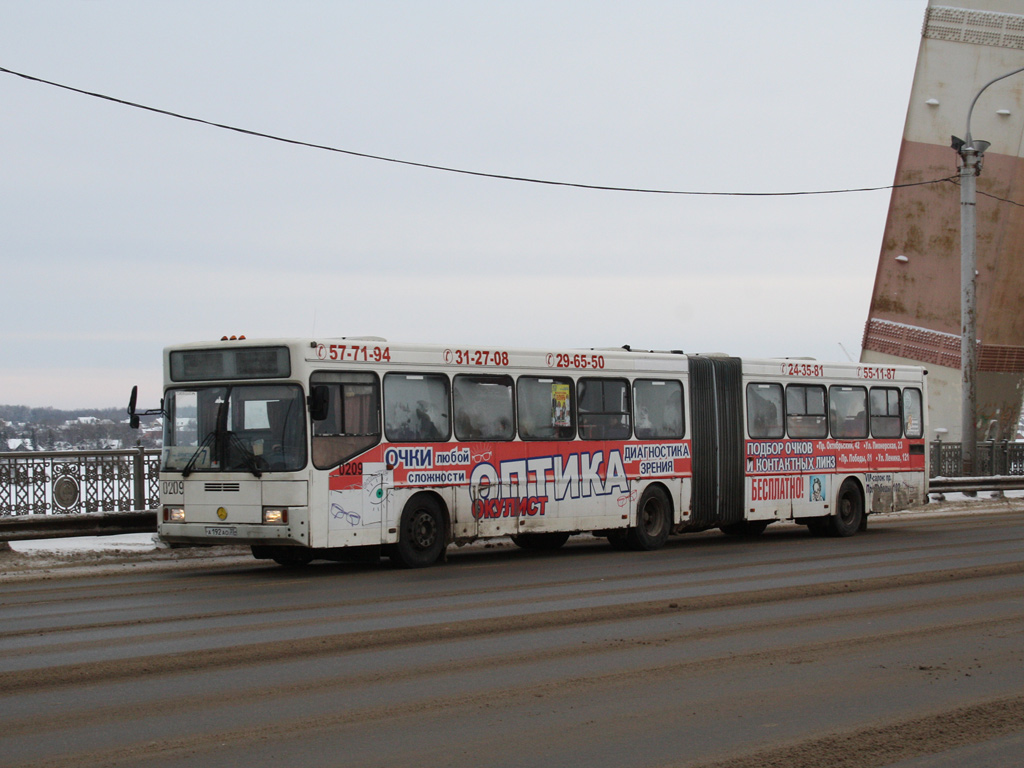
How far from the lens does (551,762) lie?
6102 mm

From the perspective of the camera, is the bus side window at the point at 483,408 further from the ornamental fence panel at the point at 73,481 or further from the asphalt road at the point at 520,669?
the ornamental fence panel at the point at 73,481

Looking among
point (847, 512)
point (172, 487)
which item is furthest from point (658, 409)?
point (172, 487)

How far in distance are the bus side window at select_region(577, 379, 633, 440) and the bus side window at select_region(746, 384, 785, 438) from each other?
112 inches

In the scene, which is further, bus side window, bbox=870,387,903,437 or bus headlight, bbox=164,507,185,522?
bus side window, bbox=870,387,903,437

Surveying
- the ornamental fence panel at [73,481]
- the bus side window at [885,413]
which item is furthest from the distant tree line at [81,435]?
the bus side window at [885,413]

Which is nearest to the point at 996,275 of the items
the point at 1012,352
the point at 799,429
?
the point at 1012,352

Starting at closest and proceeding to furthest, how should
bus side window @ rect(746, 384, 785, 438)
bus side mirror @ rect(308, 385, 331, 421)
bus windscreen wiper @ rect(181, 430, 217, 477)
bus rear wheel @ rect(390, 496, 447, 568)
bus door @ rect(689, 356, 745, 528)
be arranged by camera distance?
bus side mirror @ rect(308, 385, 331, 421) < bus windscreen wiper @ rect(181, 430, 217, 477) < bus rear wheel @ rect(390, 496, 447, 568) < bus door @ rect(689, 356, 745, 528) < bus side window @ rect(746, 384, 785, 438)

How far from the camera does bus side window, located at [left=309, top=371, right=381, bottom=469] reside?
15.1 m

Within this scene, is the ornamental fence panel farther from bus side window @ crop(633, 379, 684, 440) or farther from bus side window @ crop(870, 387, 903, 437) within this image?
bus side window @ crop(870, 387, 903, 437)

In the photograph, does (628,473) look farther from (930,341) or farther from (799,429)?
(930,341)

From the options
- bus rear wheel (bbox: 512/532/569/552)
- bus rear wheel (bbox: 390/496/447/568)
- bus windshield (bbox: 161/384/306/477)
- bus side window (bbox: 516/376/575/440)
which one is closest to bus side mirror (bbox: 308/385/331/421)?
bus windshield (bbox: 161/384/306/477)

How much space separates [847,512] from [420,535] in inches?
365

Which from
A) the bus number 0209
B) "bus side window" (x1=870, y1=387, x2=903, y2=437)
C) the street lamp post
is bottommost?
the bus number 0209

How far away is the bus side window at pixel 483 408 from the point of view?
1681cm
